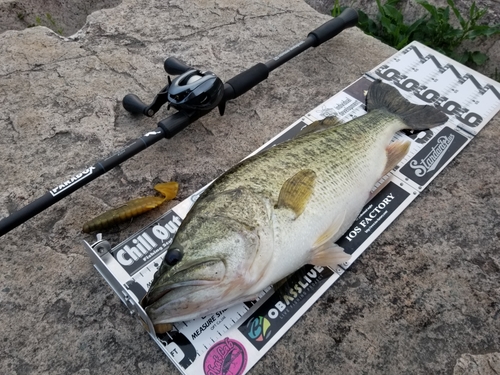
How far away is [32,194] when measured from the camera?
104 inches

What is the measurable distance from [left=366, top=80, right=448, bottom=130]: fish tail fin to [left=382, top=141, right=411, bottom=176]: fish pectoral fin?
25cm

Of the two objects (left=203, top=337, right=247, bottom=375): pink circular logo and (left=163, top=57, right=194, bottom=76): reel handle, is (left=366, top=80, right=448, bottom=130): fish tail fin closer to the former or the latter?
(left=163, top=57, right=194, bottom=76): reel handle

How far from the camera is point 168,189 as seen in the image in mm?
2617

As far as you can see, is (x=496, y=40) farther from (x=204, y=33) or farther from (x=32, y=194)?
(x=32, y=194)

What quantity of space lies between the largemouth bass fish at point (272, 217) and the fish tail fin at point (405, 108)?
0.60 feet

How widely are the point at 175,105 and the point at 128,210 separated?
69cm

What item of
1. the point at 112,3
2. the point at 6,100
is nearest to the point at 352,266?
the point at 6,100

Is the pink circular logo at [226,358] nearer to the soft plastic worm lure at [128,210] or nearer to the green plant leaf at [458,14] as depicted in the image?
the soft plastic worm lure at [128,210]

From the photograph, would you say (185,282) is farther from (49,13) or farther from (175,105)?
(49,13)

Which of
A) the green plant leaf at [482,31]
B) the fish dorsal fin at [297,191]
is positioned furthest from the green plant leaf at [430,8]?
the fish dorsal fin at [297,191]

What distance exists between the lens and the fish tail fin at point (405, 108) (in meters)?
2.88

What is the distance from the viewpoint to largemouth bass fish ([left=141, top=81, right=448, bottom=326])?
5.97ft

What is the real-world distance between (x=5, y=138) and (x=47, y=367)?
160 centimetres

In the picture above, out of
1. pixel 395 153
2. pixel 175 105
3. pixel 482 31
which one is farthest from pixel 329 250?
pixel 482 31
